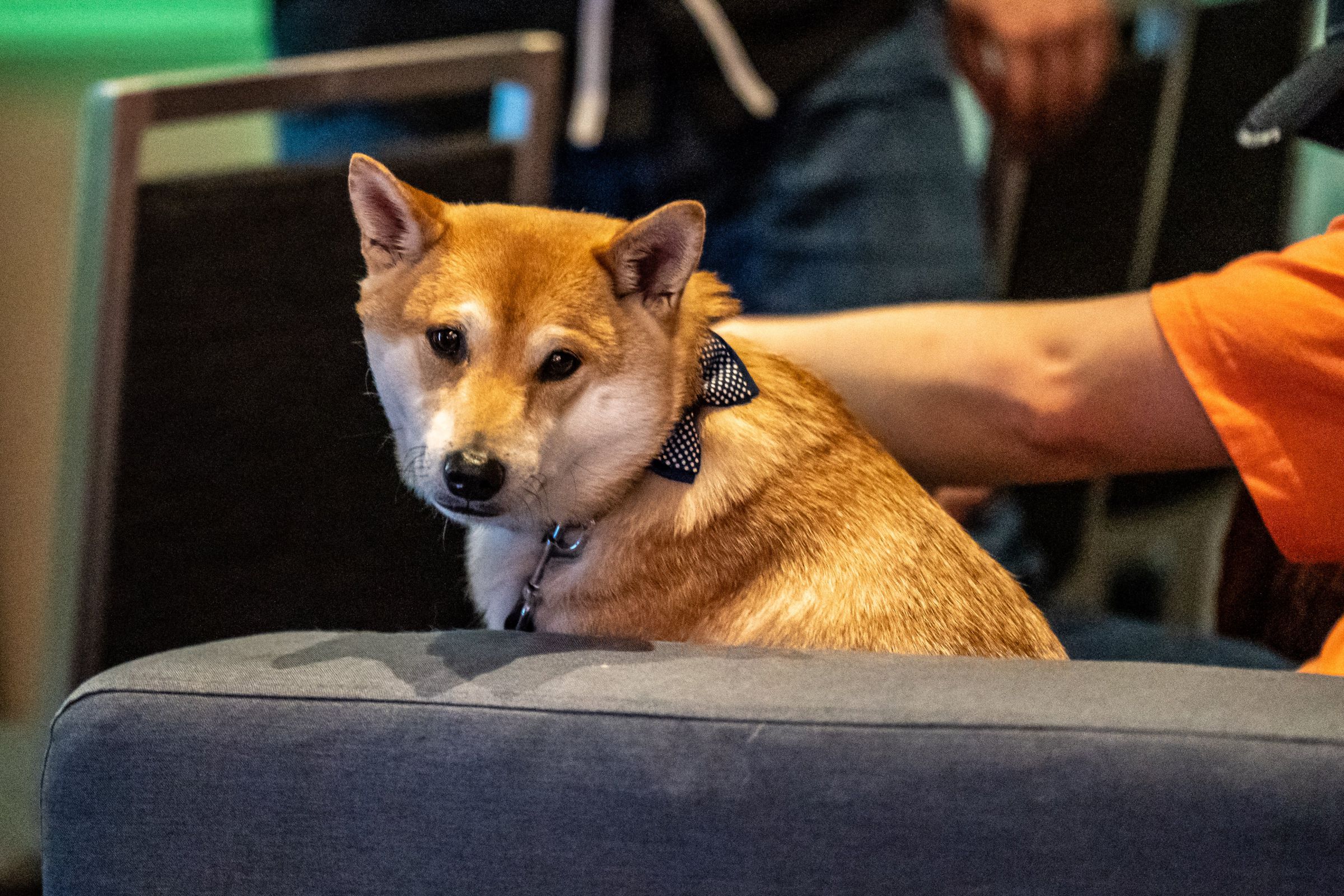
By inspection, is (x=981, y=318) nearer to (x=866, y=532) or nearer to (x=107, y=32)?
(x=866, y=532)

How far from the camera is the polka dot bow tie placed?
0.90m

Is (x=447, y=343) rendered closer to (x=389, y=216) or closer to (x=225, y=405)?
(x=389, y=216)

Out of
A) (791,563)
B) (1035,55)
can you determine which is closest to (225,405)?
(791,563)

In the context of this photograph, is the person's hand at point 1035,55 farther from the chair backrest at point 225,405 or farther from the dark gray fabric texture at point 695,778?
the dark gray fabric texture at point 695,778

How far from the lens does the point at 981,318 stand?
1.08m

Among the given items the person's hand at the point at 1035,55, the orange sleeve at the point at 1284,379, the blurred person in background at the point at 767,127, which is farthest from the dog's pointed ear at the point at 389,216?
the person's hand at the point at 1035,55

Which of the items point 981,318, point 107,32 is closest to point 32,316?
point 107,32

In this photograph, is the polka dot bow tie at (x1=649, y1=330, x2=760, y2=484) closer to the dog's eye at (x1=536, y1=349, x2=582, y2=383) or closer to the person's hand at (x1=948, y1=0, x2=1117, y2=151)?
the dog's eye at (x1=536, y1=349, x2=582, y2=383)

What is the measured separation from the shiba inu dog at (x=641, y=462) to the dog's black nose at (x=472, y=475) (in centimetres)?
3

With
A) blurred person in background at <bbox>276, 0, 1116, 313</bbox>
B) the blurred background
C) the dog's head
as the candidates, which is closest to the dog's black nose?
the dog's head

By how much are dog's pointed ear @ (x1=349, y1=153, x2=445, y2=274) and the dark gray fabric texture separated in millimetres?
337

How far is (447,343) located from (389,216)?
0.11 m

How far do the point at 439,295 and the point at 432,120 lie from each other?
0.66 meters

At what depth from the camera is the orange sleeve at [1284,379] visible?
88cm
